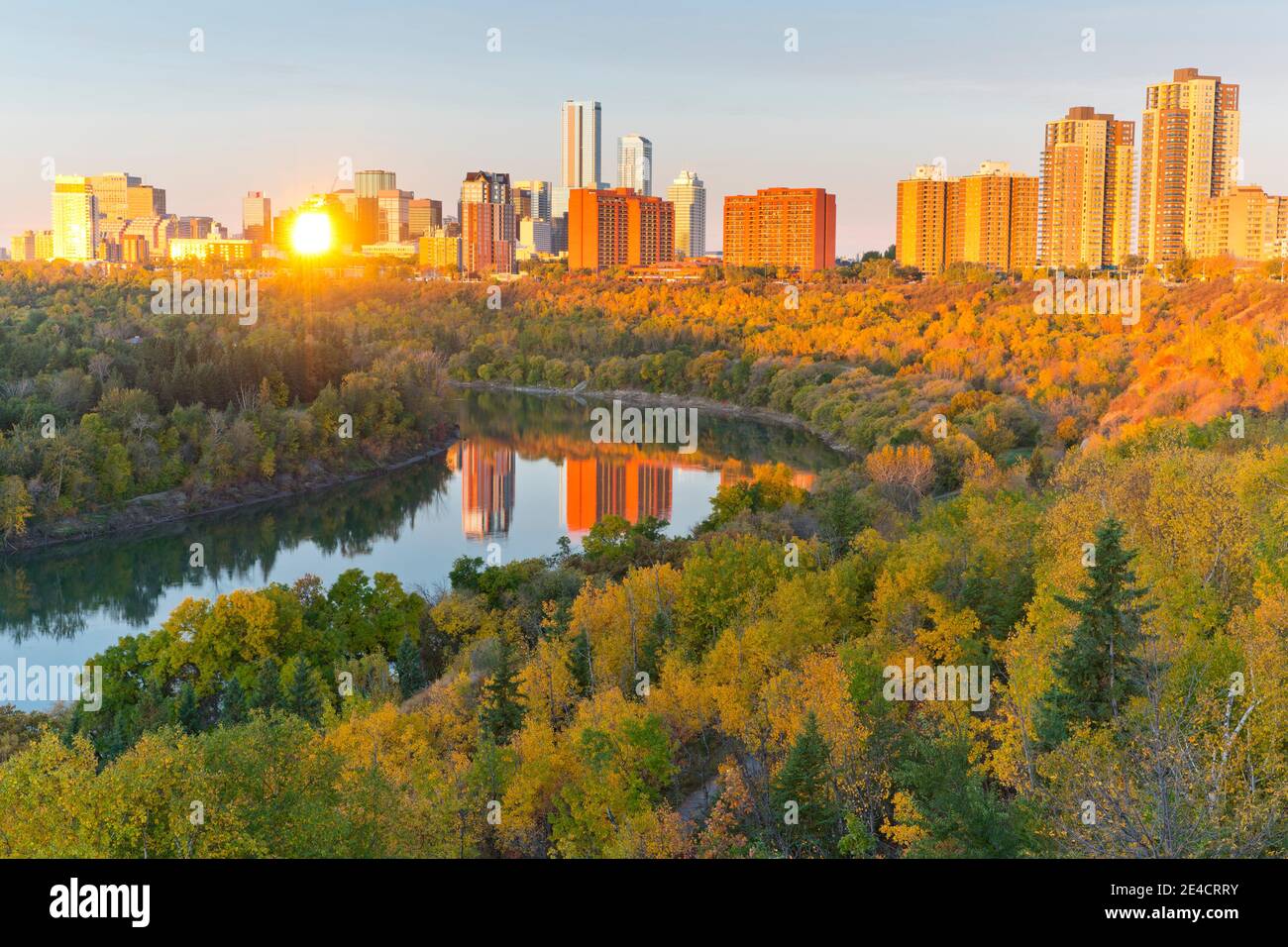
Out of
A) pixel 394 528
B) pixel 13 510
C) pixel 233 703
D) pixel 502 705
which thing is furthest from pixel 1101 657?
pixel 13 510

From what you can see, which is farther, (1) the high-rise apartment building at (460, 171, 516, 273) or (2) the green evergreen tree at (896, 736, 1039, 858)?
(1) the high-rise apartment building at (460, 171, 516, 273)

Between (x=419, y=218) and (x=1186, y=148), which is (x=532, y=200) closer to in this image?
(x=419, y=218)

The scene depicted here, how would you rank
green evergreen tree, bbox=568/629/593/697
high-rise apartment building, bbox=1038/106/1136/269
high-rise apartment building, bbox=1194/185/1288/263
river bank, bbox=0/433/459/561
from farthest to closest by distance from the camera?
high-rise apartment building, bbox=1038/106/1136/269 → high-rise apartment building, bbox=1194/185/1288/263 → river bank, bbox=0/433/459/561 → green evergreen tree, bbox=568/629/593/697

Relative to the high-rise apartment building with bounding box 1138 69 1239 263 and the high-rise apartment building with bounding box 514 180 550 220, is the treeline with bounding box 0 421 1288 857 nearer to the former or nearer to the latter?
the high-rise apartment building with bounding box 1138 69 1239 263

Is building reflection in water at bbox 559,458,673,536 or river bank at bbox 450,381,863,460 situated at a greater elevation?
river bank at bbox 450,381,863,460

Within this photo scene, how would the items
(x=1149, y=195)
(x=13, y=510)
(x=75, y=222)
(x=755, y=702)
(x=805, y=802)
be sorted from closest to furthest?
(x=805, y=802)
(x=755, y=702)
(x=13, y=510)
(x=1149, y=195)
(x=75, y=222)

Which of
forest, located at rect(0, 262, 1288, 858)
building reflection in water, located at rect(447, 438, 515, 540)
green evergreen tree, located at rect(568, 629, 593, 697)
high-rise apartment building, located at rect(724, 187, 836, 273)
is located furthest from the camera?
high-rise apartment building, located at rect(724, 187, 836, 273)

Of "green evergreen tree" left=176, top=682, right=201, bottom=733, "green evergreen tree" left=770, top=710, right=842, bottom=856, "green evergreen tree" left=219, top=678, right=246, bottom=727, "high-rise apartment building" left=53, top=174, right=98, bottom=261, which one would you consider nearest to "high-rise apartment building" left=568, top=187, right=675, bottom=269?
"high-rise apartment building" left=53, top=174, right=98, bottom=261

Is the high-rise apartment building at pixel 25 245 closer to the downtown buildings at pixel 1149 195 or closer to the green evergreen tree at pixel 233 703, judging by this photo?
the downtown buildings at pixel 1149 195
